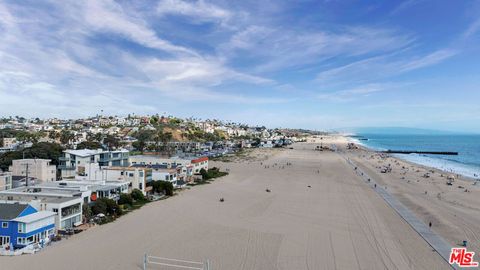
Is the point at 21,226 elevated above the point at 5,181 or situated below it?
below

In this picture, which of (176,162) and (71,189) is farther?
(176,162)

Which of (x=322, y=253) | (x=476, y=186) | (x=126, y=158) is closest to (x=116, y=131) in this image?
(x=126, y=158)

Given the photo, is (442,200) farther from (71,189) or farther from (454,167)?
(454,167)

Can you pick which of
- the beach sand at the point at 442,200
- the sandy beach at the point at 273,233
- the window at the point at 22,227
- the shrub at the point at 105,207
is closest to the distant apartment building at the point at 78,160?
the sandy beach at the point at 273,233

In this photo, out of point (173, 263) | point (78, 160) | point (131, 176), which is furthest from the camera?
point (78, 160)

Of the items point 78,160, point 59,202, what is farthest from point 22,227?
point 78,160

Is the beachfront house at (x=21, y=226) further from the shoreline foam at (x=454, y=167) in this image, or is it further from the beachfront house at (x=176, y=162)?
the shoreline foam at (x=454, y=167)

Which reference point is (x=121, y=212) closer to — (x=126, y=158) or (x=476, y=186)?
(x=126, y=158)

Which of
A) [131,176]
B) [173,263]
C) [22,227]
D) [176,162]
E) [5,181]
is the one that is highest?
[176,162]
